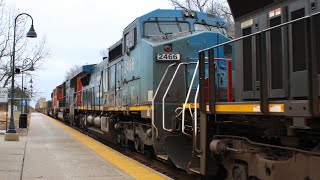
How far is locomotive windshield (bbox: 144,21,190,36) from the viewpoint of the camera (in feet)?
35.7

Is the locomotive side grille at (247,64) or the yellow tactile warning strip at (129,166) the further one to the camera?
the yellow tactile warning strip at (129,166)

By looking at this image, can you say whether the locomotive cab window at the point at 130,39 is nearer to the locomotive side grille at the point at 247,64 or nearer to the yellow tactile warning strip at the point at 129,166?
the yellow tactile warning strip at the point at 129,166

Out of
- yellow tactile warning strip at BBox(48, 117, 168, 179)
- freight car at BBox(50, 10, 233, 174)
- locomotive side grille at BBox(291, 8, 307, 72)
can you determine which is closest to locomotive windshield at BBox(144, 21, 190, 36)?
freight car at BBox(50, 10, 233, 174)

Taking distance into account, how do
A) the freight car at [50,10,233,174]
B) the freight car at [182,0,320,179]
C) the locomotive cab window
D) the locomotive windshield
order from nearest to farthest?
the freight car at [182,0,320,179], the freight car at [50,10,233,174], the locomotive windshield, the locomotive cab window

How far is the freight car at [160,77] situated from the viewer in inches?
324

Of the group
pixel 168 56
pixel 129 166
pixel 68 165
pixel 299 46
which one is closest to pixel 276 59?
pixel 299 46

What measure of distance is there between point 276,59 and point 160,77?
4.99 meters

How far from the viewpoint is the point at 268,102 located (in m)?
4.92

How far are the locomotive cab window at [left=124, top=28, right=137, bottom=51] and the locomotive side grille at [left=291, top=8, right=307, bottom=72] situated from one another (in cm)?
687

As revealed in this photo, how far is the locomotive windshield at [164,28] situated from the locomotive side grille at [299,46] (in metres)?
6.08

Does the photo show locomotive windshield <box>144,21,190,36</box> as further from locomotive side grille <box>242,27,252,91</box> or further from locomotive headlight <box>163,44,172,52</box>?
locomotive side grille <box>242,27,252,91</box>

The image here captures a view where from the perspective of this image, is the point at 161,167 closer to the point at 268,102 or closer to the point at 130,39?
the point at 130,39

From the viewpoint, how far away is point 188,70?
9.55 meters

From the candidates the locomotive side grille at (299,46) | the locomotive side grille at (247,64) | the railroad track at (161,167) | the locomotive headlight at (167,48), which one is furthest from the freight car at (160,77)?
the locomotive side grille at (299,46)
